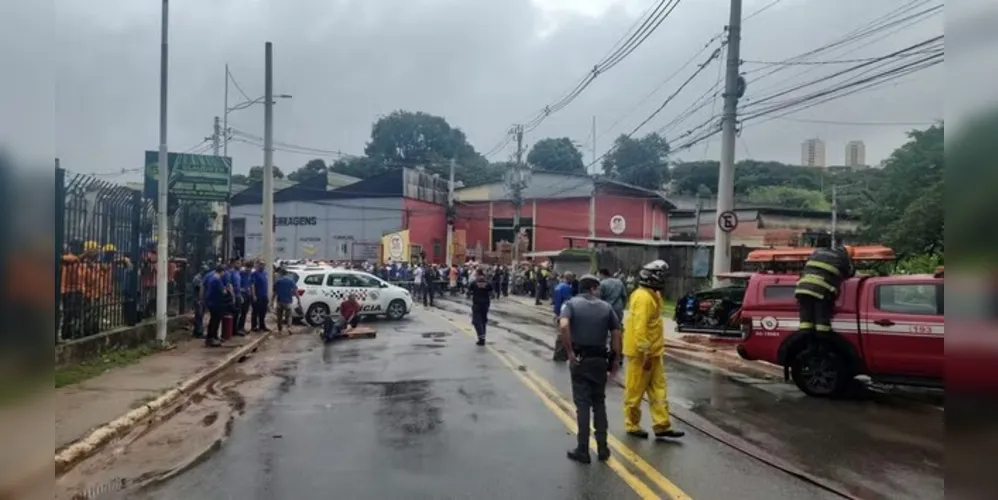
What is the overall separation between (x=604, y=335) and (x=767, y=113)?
1384 cm

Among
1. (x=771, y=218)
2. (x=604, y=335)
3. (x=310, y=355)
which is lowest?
(x=310, y=355)

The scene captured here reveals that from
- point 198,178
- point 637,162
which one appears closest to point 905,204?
point 198,178

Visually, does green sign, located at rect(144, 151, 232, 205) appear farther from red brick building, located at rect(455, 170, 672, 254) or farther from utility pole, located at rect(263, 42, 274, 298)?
red brick building, located at rect(455, 170, 672, 254)

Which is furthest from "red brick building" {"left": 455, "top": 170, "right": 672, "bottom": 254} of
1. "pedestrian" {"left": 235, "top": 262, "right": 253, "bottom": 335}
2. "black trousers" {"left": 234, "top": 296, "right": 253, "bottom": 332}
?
"black trousers" {"left": 234, "top": 296, "right": 253, "bottom": 332}

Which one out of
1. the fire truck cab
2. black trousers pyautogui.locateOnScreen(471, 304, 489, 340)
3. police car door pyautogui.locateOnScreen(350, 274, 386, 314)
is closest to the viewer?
the fire truck cab

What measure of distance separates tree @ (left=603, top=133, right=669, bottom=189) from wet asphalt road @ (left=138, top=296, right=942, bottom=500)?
3440 centimetres

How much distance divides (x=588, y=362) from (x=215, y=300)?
457 inches

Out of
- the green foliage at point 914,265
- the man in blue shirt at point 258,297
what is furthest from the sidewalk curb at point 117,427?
the green foliage at point 914,265

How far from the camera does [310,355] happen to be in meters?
16.5

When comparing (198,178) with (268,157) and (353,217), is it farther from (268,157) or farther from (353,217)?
(353,217)

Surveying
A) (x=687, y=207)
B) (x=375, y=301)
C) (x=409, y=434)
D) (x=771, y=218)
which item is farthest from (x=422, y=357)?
(x=687, y=207)

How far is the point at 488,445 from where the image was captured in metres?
7.89

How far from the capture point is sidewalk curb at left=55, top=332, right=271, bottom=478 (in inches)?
292

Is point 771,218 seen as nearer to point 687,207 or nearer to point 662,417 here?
point 687,207
